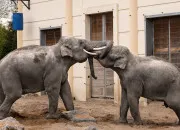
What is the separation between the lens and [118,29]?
1245 cm

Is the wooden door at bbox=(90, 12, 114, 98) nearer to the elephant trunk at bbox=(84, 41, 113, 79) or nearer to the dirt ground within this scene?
the dirt ground

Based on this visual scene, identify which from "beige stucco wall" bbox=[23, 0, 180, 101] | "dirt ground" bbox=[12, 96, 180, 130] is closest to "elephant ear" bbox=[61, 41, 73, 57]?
"dirt ground" bbox=[12, 96, 180, 130]

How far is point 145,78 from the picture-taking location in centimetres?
781

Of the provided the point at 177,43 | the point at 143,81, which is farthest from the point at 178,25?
the point at 143,81

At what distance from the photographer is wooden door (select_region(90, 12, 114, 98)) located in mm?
13016

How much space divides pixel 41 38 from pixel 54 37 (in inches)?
20.2

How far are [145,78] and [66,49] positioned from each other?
160 cm

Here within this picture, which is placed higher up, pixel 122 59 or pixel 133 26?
pixel 133 26

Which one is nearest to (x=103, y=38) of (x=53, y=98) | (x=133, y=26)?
(x=133, y=26)

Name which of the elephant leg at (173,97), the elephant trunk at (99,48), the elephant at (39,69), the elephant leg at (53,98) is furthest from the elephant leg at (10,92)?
the elephant leg at (173,97)

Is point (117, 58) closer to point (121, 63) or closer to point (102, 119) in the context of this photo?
point (121, 63)

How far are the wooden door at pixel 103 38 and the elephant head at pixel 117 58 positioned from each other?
192 inches

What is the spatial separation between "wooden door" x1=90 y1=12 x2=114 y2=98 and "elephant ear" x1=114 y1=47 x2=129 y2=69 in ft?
16.2

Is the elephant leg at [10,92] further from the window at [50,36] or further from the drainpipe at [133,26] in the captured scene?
the window at [50,36]
